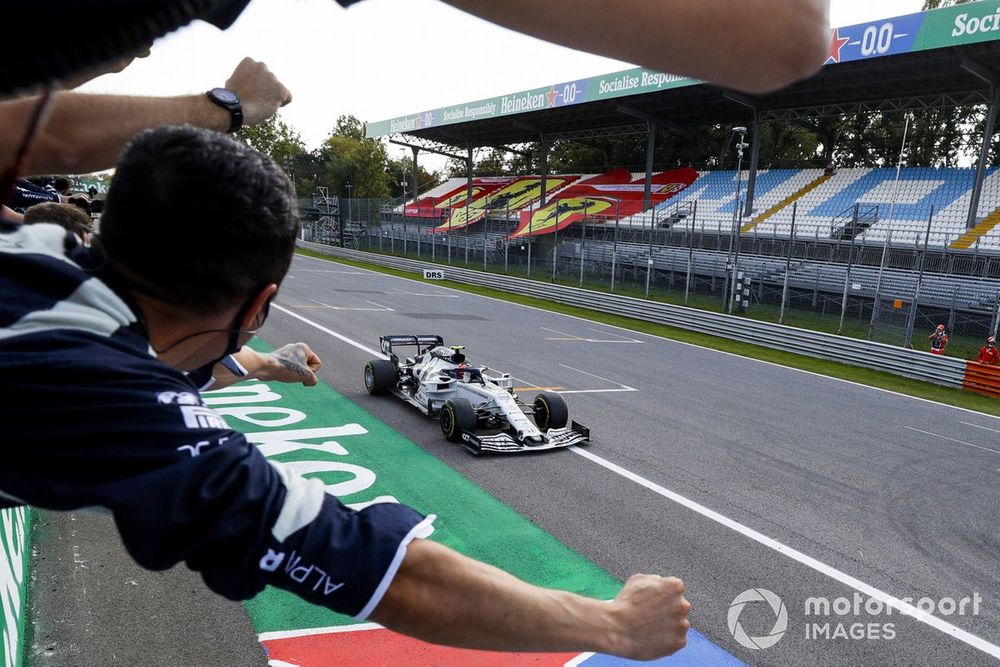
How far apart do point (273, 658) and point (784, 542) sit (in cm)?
455

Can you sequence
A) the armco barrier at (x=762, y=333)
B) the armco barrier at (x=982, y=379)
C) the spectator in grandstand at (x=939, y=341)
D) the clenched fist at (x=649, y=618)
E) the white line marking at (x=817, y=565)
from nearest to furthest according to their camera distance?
the clenched fist at (x=649, y=618) < the white line marking at (x=817, y=565) < the armco barrier at (x=982, y=379) < the armco barrier at (x=762, y=333) < the spectator in grandstand at (x=939, y=341)

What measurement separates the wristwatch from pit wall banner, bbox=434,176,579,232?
42898 millimetres

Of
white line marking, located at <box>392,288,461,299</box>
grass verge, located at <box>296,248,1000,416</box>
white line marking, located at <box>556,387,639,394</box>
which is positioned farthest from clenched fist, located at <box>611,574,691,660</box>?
white line marking, located at <box>392,288,461,299</box>

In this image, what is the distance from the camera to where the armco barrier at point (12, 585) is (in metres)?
3.11

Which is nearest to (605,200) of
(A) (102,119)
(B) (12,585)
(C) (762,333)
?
(C) (762,333)

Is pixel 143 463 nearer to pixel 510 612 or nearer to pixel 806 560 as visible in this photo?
pixel 510 612

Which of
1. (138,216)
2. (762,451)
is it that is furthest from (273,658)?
(762,451)

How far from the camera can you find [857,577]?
17.8 feet

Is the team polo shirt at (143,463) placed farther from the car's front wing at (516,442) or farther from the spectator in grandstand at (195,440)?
the car's front wing at (516,442)

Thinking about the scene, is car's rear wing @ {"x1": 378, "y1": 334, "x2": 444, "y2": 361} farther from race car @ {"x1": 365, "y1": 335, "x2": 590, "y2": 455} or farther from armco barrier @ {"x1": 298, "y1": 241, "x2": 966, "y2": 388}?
armco barrier @ {"x1": 298, "y1": 241, "x2": 966, "y2": 388}

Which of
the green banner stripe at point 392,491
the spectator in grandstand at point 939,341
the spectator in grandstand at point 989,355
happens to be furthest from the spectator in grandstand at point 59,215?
the spectator in grandstand at point 939,341

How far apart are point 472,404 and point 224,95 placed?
733 centimetres

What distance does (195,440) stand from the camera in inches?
40.3

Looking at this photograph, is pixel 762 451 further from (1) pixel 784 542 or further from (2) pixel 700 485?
(1) pixel 784 542
